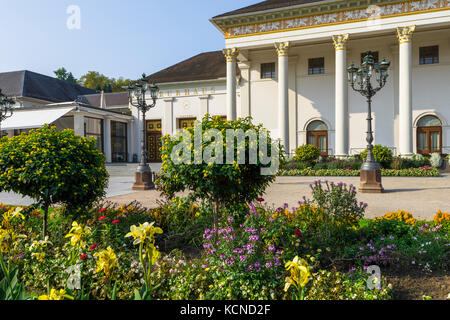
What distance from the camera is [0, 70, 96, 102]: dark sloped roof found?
3278 centimetres

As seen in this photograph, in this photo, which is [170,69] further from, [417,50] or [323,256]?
[323,256]

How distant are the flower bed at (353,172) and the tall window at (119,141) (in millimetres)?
18294

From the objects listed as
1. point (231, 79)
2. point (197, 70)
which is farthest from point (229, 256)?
point (197, 70)

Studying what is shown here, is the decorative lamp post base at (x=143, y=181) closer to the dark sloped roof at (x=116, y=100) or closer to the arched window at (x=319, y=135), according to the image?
the arched window at (x=319, y=135)

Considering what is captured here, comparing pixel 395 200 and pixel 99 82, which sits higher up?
pixel 99 82

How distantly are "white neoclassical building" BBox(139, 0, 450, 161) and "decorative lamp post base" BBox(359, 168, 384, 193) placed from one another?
11.1 metres

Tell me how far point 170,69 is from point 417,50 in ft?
72.3

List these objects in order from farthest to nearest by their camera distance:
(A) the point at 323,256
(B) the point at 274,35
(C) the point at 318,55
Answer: (C) the point at 318,55 → (B) the point at 274,35 → (A) the point at 323,256

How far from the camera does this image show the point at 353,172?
709 inches

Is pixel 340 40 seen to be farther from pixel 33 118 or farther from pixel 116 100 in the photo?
pixel 116 100

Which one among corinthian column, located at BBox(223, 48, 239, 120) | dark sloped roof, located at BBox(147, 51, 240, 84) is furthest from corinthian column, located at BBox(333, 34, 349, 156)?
dark sloped roof, located at BBox(147, 51, 240, 84)

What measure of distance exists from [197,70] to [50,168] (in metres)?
28.8
